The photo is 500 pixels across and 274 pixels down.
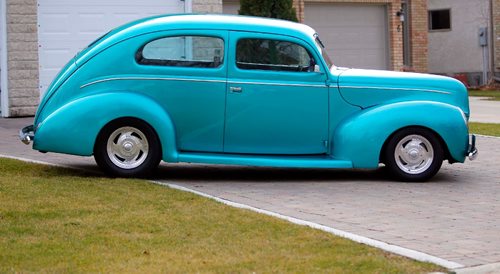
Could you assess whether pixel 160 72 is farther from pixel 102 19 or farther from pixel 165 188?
pixel 102 19

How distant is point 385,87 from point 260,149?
5.33ft

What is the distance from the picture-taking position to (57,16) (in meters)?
18.8

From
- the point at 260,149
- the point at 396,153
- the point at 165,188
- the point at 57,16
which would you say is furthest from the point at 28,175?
the point at 57,16

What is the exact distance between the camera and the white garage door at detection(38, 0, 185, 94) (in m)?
18.7

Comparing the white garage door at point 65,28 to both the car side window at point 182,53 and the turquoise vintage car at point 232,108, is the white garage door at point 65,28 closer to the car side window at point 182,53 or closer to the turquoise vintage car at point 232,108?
the turquoise vintage car at point 232,108

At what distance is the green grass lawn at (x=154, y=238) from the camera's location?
23.3ft

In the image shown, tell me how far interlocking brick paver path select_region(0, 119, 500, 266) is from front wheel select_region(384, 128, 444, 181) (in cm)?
15

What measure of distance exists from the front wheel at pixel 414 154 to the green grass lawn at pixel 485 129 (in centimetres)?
539

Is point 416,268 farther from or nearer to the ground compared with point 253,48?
nearer to the ground

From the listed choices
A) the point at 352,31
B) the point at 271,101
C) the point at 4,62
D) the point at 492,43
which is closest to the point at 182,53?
the point at 271,101

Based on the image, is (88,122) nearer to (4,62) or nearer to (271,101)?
(271,101)

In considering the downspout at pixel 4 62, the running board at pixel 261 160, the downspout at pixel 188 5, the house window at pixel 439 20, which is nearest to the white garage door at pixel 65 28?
the downspout at pixel 4 62

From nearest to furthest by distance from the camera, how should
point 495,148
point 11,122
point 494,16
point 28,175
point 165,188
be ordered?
1. point 165,188
2. point 28,175
3. point 495,148
4. point 11,122
5. point 494,16

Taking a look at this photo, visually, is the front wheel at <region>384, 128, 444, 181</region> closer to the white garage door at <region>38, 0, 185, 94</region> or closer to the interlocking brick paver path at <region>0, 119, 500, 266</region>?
the interlocking brick paver path at <region>0, 119, 500, 266</region>
